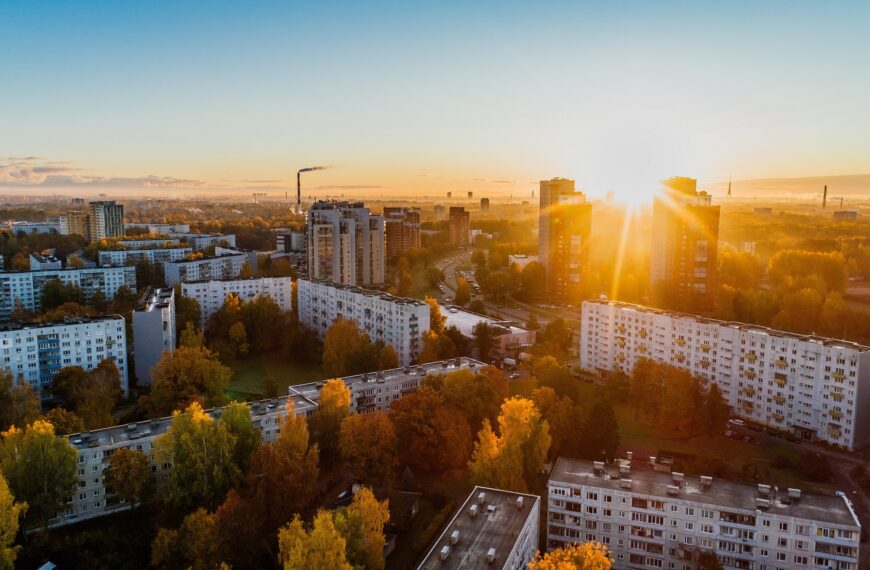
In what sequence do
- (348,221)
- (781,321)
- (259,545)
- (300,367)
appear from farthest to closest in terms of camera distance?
(348,221)
(781,321)
(300,367)
(259,545)

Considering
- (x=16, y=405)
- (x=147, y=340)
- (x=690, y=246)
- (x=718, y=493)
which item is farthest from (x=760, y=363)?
(x=16, y=405)

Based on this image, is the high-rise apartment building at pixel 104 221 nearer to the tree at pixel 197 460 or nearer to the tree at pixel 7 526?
the tree at pixel 197 460

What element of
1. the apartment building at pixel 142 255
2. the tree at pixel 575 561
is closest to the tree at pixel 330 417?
the tree at pixel 575 561

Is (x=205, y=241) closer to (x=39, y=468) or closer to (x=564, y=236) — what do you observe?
(x=564, y=236)

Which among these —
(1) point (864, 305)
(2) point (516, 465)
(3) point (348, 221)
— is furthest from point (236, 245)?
(2) point (516, 465)

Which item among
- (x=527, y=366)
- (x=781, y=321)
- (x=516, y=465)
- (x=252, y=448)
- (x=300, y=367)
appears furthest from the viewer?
(x=781, y=321)

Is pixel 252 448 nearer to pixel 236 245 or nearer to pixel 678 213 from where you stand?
pixel 678 213

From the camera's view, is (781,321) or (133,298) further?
(133,298)
